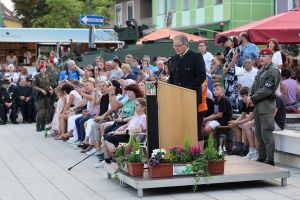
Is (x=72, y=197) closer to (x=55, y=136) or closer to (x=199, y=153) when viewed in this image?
(x=199, y=153)

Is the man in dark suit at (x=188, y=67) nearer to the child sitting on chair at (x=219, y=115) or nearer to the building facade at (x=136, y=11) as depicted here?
the child sitting on chair at (x=219, y=115)

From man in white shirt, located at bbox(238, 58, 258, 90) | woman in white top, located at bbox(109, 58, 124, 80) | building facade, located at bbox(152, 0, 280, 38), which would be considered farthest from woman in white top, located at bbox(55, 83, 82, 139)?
building facade, located at bbox(152, 0, 280, 38)

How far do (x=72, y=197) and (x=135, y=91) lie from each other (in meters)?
3.99

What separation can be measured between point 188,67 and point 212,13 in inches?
1147

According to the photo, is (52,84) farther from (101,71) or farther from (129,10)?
(129,10)

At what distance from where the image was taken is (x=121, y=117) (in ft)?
45.5

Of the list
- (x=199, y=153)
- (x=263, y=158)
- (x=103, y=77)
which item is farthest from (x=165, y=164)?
(x=103, y=77)

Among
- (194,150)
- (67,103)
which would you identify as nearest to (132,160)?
(194,150)

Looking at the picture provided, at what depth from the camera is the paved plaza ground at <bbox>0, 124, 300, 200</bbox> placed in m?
9.78

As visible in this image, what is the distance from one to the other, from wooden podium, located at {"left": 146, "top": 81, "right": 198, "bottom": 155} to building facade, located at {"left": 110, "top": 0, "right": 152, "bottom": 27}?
37270 mm

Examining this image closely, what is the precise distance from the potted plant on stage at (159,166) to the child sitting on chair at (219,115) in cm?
374

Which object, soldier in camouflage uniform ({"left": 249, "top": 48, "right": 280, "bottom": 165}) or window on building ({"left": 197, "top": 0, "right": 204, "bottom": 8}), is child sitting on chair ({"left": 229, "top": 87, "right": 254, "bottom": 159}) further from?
window on building ({"left": 197, "top": 0, "right": 204, "bottom": 8})

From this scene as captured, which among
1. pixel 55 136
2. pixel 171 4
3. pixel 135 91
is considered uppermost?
pixel 171 4

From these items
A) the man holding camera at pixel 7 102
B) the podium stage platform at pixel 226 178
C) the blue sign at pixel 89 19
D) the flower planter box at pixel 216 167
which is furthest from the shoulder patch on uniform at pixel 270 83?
the man holding camera at pixel 7 102
